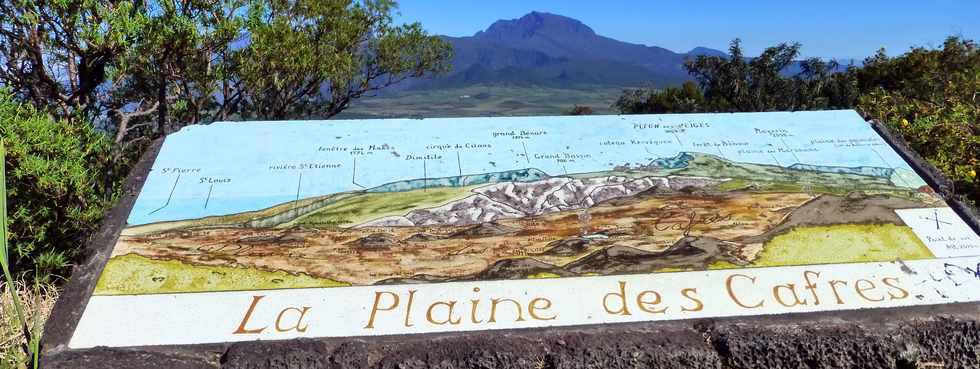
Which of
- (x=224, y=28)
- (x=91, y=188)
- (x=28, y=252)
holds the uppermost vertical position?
(x=224, y=28)

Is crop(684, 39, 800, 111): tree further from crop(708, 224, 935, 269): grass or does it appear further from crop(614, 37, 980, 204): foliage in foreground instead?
crop(708, 224, 935, 269): grass

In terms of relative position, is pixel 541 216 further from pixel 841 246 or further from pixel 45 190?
pixel 45 190

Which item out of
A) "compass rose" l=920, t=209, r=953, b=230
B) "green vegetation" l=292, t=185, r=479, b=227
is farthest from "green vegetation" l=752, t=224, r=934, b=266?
"green vegetation" l=292, t=185, r=479, b=227

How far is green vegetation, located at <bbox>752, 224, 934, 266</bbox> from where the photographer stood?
134 inches

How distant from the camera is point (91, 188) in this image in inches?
190

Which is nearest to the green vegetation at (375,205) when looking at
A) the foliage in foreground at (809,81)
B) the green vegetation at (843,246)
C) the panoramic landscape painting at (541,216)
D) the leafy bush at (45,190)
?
the panoramic landscape painting at (541,216)

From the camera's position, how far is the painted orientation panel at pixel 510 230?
303 cm

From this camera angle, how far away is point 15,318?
379 cm

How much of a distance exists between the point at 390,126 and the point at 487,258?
1.61m

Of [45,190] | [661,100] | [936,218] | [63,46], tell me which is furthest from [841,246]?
[661,100]

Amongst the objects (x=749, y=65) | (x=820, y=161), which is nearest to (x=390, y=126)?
(x=820, y=161)

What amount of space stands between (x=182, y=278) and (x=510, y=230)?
1628 mm

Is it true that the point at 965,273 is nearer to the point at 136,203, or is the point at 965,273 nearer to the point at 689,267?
the point at 689,267

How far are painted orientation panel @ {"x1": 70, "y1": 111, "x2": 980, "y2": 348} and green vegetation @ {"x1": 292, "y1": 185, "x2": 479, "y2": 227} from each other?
0.01 meters
